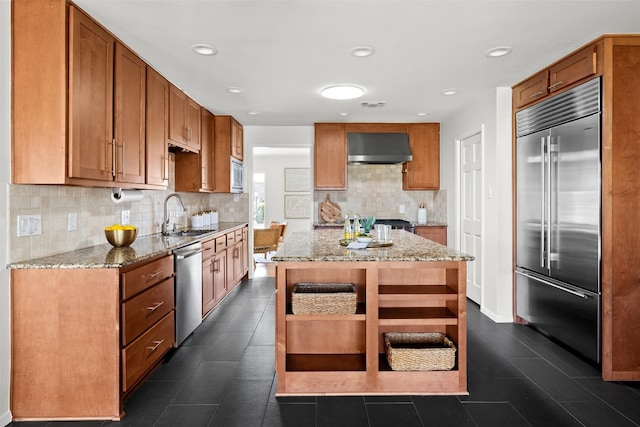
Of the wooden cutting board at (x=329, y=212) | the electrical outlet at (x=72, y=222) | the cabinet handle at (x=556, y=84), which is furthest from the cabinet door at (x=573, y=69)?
the electrical outlet at (x=72, y=222)

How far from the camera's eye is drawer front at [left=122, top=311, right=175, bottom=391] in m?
2.23

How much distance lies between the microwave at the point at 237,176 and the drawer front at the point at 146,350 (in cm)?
250

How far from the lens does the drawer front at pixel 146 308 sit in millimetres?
2238

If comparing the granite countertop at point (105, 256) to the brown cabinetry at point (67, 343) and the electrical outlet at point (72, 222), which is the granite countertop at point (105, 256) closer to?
the brown cabinetry at point (67, 343)

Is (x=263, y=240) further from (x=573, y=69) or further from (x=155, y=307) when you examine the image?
(x=573, y=69)

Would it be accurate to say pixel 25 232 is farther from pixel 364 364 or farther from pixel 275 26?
pixel 364 364

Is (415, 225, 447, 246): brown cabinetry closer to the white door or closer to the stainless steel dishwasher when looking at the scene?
the white door

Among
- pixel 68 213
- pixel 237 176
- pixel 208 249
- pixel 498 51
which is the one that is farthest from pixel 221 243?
pixel 498 51

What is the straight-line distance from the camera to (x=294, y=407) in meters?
2.25

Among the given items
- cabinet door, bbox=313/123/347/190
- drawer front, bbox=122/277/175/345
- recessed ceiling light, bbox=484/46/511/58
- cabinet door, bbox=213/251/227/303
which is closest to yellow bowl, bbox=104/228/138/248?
drawer front, bbox=122/277/175/345

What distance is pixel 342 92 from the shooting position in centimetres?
388

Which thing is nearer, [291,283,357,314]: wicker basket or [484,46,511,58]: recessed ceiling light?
[291,283,357,314]: wicker basket

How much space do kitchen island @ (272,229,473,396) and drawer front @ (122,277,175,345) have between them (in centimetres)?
85

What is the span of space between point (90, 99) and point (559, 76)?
3374mm
